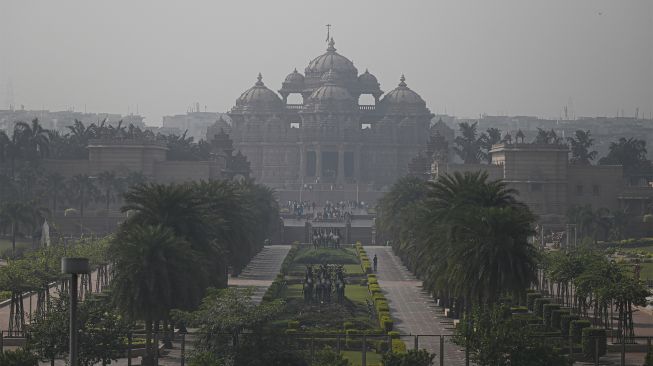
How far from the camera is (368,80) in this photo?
174m

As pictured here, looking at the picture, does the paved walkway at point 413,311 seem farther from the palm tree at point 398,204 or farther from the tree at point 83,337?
the tree at point 83,337

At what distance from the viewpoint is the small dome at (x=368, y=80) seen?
568 feet

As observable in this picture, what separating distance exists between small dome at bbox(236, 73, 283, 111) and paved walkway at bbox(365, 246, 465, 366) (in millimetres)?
89586

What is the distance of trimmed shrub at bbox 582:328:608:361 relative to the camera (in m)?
41.0

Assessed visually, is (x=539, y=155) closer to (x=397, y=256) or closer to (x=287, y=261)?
(x=397, y=256)

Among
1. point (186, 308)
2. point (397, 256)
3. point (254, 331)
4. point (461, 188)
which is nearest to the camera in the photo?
point (254, 331)

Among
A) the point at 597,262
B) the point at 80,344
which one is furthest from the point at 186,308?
the point at 597,262

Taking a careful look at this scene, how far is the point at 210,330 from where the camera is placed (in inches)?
1393

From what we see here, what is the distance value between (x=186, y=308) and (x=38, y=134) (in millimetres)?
64224

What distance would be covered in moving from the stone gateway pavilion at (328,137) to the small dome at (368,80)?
5452mm

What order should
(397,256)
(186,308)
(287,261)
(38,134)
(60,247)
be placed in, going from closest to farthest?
1. (186,308)
2. (60,247)
3. (287,261)
4. (397,256)
5. (38,134)

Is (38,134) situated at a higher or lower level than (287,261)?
higher

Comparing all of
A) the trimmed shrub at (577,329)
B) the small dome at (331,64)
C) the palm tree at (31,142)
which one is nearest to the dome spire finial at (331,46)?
the small dome at (331,64)

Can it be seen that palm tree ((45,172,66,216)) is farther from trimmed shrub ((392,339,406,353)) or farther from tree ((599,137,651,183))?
trimmed shrub ((392,339,406,353))
